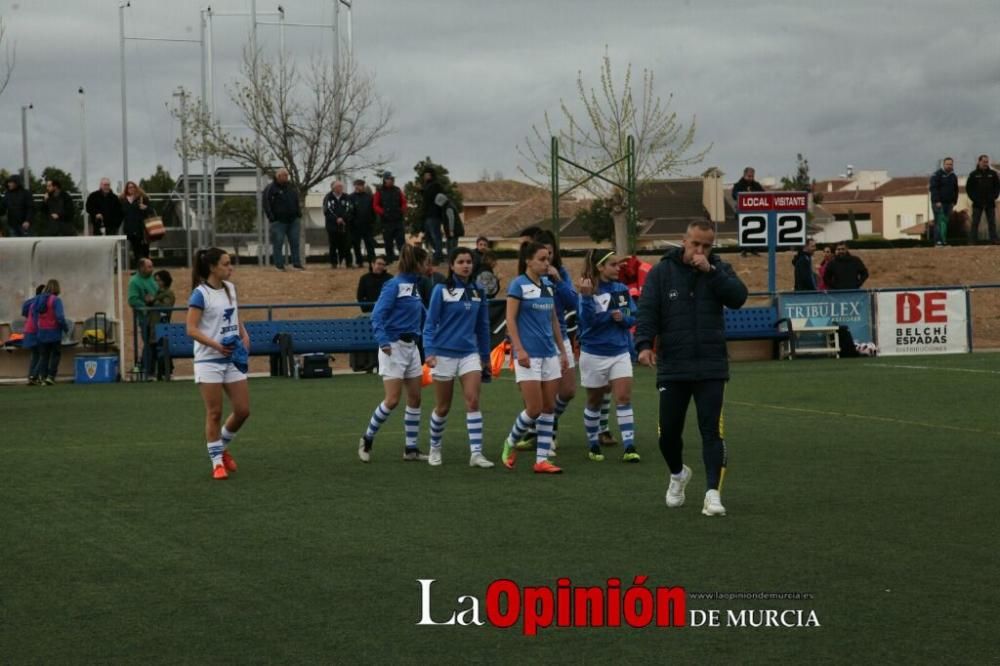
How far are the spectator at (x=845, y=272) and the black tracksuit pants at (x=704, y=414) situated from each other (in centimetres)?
2044

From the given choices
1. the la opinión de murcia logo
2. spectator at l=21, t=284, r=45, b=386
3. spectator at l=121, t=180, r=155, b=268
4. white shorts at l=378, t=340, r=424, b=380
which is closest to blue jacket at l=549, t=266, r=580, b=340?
white shorts at l=378, t=340, r=424, b=380

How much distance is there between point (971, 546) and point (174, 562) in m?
4.52

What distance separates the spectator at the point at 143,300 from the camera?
2719 centimetres

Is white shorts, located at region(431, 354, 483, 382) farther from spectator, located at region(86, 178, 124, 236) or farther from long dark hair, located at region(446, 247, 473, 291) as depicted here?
spectator, located at region(86, 178, 124, 236)

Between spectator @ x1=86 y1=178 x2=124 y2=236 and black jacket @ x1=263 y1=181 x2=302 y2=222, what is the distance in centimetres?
314

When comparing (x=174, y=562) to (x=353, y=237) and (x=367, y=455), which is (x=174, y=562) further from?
(x=353, y=237)

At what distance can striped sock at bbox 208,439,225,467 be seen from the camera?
1261cm

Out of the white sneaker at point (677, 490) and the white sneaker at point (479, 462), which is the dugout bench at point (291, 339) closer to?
the white sneaker at point (479, 462)

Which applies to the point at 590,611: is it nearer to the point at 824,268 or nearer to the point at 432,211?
the point at 824,268

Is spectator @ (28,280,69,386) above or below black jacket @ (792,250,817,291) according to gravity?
below

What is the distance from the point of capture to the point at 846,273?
29.9 meters

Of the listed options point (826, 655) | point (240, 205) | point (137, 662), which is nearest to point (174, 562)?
point (137, 662)

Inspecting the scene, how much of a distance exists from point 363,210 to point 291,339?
730 centimetres

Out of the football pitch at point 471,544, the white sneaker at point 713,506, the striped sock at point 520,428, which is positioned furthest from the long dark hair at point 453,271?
the white sneaker at point 713,506
